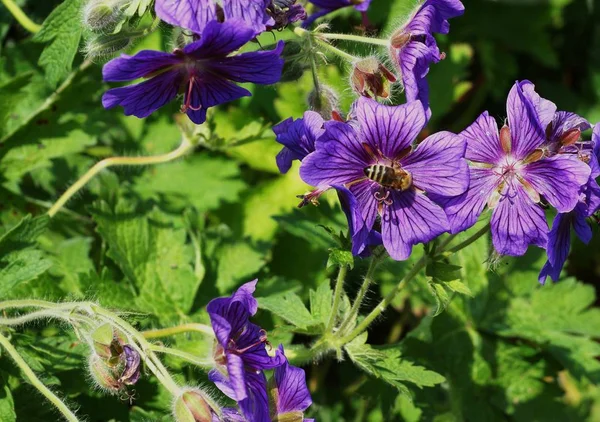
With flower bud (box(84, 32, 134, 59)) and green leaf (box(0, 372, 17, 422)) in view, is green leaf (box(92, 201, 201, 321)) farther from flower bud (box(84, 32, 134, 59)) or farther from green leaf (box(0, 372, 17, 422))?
flower bud (box(84, 32, 134, 59))

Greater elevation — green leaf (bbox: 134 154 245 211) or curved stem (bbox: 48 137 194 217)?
curved stem (bbox: 48 137 194 217)

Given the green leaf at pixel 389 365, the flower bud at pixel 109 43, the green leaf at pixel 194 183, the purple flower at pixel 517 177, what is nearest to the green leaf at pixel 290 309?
the green leaf at pixel 389 365


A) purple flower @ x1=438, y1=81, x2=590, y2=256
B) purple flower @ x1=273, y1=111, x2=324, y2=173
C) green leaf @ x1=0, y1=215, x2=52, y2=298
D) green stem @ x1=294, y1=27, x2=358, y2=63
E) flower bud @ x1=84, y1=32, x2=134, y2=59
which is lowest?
green leaf @ x1=0, y1=215, x2=52, y2=298

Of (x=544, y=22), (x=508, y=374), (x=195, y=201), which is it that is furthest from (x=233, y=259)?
(x=544, y=22)

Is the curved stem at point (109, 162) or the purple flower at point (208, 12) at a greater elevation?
the purple flower at point (208, 12)

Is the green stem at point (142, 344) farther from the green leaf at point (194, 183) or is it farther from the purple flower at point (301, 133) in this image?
the green leaf at point (194, 183)

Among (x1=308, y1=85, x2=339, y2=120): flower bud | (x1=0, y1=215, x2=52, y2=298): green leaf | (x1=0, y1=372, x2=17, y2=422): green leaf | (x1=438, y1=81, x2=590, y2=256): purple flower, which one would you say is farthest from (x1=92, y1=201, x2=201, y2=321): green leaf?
(x1=438, y1=81, x2=590, y2=256): purple flower

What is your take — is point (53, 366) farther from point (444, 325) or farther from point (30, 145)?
point (444, 325)
